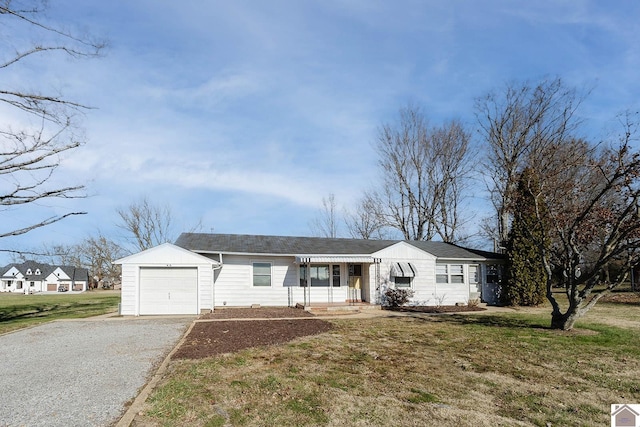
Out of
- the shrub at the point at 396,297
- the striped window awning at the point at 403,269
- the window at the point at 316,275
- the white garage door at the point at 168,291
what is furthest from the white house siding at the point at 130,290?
the striped window awning at the point at 403,269

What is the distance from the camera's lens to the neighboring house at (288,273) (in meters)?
16.8

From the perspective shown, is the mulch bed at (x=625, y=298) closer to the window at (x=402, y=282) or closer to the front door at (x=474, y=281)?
the front door at (x=474, y=281)

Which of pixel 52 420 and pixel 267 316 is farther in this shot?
pixel 267 316

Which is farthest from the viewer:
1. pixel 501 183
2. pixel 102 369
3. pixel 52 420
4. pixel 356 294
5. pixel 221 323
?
pixel 501 183

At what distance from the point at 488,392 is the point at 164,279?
45.6 feet

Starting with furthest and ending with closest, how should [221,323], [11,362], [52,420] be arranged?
[221,323] < [11,362] < [52,420]

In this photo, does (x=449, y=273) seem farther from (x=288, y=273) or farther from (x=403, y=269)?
(x=288, y=273)

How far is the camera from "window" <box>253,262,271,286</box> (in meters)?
19.1

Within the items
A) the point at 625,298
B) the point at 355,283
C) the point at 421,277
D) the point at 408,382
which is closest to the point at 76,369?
the point at 408,382

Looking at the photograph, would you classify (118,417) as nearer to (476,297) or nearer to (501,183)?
(476,297)

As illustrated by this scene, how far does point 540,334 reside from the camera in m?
11.5

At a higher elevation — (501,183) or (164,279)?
(501,183)

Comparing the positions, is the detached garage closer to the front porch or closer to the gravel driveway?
the gravel driveway

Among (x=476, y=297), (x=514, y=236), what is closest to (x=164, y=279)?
(x=476, y=297)
